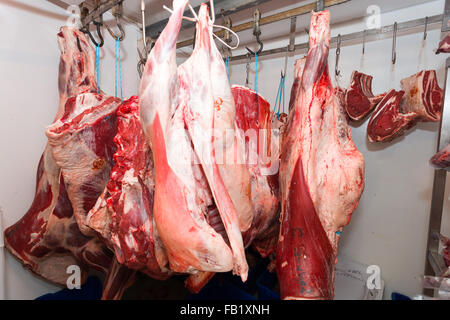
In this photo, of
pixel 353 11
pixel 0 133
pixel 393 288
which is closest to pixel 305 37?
pixel 353 11

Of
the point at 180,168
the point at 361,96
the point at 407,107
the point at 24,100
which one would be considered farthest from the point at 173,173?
the point at 407,107

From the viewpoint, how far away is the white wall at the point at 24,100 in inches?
43.3

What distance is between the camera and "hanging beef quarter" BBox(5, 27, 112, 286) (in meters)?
1.09

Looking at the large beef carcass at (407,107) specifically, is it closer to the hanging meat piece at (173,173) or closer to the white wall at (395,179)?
the white wall at (395,179)

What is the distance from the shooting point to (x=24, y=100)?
1.16m

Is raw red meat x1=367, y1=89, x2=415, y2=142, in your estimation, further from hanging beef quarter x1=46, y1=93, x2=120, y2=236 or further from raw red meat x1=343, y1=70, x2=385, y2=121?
hanging beef quarter x1=46, y1=93, x2=120, y2=236

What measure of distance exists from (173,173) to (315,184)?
0.56 m

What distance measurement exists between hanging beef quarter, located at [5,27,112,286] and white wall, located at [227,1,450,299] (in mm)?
1484

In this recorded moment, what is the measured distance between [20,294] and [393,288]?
81.0 inches

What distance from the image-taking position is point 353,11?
132 cm

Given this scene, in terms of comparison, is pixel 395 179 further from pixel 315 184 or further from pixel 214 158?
pixel 214 158
